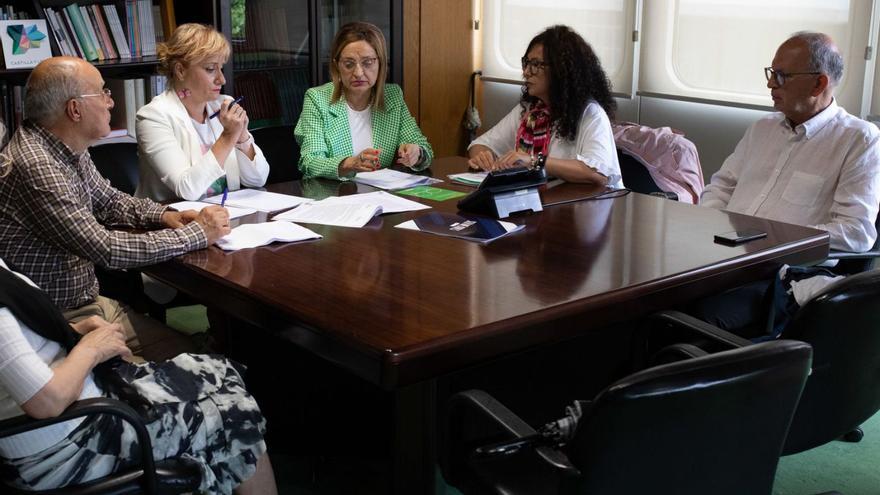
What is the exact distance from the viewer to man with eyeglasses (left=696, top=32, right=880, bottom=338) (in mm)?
2693

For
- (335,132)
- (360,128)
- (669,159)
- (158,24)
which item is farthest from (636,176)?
(158,24)

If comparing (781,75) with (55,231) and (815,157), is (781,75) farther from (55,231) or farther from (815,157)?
(55,231)

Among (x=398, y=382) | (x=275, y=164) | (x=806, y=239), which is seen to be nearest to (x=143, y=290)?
(x=275, y=164)

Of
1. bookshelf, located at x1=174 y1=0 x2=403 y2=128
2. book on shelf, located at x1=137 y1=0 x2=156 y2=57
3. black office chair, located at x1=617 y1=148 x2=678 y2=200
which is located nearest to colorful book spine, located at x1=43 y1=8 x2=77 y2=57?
book on shelf, located at x1=137 y1=0 x2=156 y2=57

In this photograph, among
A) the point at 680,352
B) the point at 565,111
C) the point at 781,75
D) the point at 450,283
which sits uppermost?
the point at 781,75

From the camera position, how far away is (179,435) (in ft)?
5.80

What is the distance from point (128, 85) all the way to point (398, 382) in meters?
2.94

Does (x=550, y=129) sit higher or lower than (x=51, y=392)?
higher

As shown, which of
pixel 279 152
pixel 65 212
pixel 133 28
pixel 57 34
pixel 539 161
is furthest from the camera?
pixel 133 28

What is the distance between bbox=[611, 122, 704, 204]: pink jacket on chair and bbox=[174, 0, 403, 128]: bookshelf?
4.86ft

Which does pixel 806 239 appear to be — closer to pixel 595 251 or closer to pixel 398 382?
pixel 595 251

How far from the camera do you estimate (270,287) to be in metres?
1.94

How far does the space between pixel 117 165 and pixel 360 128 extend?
0.91 m

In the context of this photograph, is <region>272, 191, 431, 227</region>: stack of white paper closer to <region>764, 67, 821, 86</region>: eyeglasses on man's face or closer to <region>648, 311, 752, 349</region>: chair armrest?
<region>648, 311, 752, 349</region>: chair armrest
